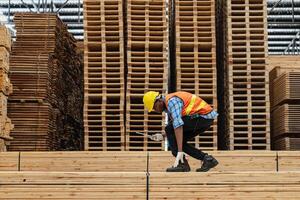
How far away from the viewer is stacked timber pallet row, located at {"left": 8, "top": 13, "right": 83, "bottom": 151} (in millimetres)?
9438

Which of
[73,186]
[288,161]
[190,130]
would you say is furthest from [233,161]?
[73,186]

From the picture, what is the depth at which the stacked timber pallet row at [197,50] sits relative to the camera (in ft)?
30.8

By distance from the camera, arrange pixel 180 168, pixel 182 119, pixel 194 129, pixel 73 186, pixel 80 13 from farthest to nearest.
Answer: pixel 80 13, pixel 194 129, pixel 182 119, pixel 180 168, pixel 73 186

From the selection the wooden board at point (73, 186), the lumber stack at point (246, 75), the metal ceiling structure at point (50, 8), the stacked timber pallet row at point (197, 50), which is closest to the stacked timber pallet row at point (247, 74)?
the lumber stack at point (246, 75)

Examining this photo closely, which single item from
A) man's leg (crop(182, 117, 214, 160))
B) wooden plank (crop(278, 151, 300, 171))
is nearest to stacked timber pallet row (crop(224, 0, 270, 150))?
wooden plank (crop(278, 151, 300, 171))

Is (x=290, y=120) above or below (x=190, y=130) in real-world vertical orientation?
above

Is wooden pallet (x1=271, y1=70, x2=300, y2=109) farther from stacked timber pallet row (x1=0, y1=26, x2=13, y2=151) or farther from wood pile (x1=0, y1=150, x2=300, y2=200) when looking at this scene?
stacked timber pallet row (x1=0, y1=26, x2=13, y2=151)

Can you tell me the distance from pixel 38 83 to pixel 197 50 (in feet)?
9.25

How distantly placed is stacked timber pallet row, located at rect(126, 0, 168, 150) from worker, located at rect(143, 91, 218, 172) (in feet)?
9.59

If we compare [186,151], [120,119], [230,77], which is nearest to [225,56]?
[230,77]

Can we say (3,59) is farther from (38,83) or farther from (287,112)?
(287,112)

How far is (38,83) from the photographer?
9.62 m

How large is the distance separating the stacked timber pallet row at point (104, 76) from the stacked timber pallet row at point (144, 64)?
157 millimetres

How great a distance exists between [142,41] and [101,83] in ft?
3.39
